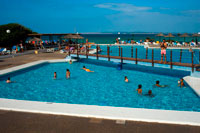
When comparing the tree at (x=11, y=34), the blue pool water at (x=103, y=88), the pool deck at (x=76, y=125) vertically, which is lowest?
the blue pool water at (x=103, y=88)

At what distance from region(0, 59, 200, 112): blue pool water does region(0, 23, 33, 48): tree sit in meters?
12.8

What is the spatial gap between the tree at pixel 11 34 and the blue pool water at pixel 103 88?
12.8 m

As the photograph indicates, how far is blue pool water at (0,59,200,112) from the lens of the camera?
26.7 feet

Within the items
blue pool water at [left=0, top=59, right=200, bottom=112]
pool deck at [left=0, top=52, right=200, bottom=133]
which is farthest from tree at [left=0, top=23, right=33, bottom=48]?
pool deck at [left=0, top=52, right=200, bottom=133]

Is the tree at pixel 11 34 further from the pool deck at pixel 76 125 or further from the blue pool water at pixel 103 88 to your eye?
the pool deck at pixel 76 125

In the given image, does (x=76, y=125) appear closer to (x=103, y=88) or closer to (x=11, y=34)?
(x=103, y=88)

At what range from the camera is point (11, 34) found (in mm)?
24984

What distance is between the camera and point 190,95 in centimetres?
860

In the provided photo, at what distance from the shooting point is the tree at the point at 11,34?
24891 millimetres

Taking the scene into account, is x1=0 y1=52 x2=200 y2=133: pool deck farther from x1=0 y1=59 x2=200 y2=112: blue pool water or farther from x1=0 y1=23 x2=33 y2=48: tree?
x1=0 y1=23 x2=33 y2=48: tree

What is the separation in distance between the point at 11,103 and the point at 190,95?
7.14m

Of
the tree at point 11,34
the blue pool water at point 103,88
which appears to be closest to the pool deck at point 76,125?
the blue pool water at point 103,88

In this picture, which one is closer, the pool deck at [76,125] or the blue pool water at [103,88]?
the pool deck at [76,125]

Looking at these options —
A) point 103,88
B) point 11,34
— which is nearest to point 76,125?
point 103,88
